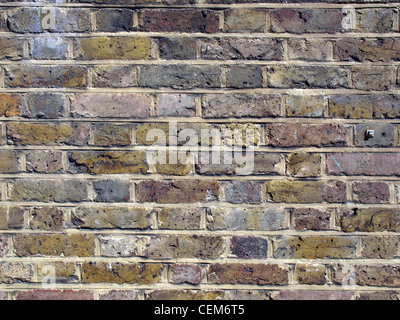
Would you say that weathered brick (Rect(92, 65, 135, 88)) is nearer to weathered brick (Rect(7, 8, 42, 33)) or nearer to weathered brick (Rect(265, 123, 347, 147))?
weathered brick (Rect(7, 8, 42, 33))

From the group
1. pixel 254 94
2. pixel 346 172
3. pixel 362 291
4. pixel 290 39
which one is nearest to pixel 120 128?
pixel 254 94

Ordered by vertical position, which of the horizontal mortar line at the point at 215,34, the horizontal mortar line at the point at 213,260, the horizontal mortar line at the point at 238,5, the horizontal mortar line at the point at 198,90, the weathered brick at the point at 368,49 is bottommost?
the horizontal mortar line at the point at 213,260

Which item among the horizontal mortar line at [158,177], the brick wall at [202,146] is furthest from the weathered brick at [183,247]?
the horizontal mortar line at [158,177]

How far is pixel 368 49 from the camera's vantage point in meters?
0.98

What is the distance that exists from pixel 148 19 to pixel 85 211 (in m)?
0.71

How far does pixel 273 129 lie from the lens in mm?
1001

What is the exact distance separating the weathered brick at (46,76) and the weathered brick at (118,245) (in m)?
0.55

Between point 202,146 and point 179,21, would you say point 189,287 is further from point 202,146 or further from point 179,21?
point 179,21

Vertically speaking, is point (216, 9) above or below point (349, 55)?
above

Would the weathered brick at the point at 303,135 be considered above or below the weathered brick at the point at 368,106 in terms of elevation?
below

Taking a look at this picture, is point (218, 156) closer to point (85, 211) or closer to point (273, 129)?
point (273, 129)

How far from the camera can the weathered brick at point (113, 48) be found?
0.99 m

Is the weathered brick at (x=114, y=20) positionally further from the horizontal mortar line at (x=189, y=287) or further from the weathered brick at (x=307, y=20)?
the horizontal mortar line at (x=189, y=287)

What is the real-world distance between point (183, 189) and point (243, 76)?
449 mm
